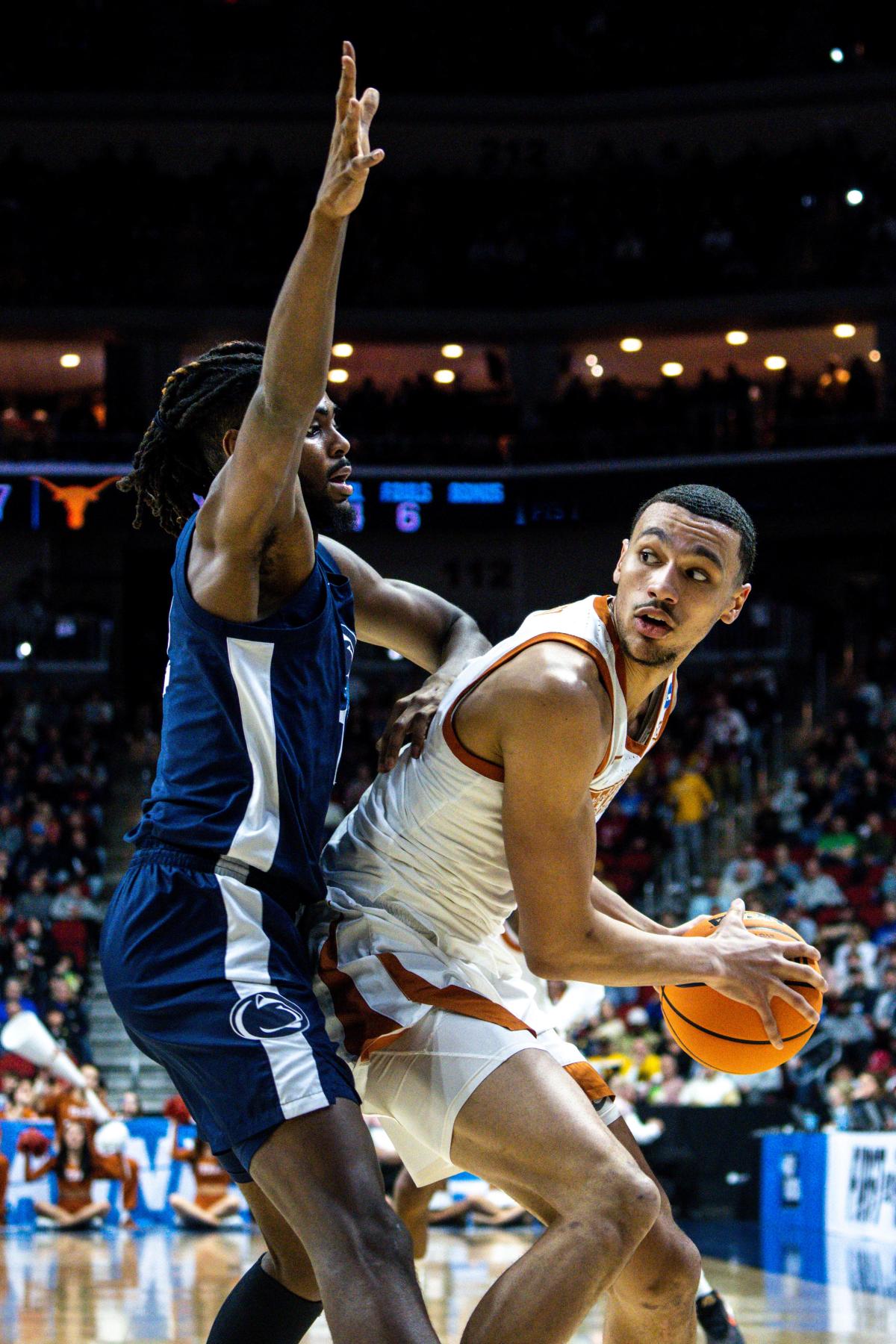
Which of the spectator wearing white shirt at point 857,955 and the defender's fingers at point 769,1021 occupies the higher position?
the defender's fingers at point 769,1021

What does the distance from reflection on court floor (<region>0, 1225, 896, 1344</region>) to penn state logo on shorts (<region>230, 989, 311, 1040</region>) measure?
13.3 feet

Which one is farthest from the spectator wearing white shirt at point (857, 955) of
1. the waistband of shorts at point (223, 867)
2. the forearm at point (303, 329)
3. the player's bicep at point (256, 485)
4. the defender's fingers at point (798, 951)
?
the forearm at point (303, 329)

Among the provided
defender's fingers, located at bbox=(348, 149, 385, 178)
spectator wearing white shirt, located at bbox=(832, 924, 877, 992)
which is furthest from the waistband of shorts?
spectator wearing white shirt, located at bbox=(832, 924, 877, 992)

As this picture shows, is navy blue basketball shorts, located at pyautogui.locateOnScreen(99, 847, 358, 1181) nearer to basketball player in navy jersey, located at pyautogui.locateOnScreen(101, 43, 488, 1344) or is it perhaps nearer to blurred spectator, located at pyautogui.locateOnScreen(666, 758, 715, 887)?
basketball player in navy jersey, located at pyautogui.locateOnScreen(101, 43, 488, 1344)

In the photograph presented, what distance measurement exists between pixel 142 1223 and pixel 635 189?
17431 millimetres

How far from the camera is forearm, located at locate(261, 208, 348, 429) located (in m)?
3.29

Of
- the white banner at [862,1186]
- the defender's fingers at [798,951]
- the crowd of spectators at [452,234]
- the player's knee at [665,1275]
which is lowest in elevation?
the white banner at [862,1186]

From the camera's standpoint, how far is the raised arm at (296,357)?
3295mm

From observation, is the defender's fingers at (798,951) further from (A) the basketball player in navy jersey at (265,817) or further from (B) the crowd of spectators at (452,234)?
(B) the crowd of spectators at (452,234)

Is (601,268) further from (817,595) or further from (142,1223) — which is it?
(142,1223)

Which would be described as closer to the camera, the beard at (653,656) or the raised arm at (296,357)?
the raised arm at (296,357)

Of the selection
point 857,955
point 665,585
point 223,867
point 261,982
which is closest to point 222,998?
point 261,982

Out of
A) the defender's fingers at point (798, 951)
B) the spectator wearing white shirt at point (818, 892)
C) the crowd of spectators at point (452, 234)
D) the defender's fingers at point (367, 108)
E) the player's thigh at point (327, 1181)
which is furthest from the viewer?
the crowd of spectators at point (452, 234)

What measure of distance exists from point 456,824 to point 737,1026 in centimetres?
80
